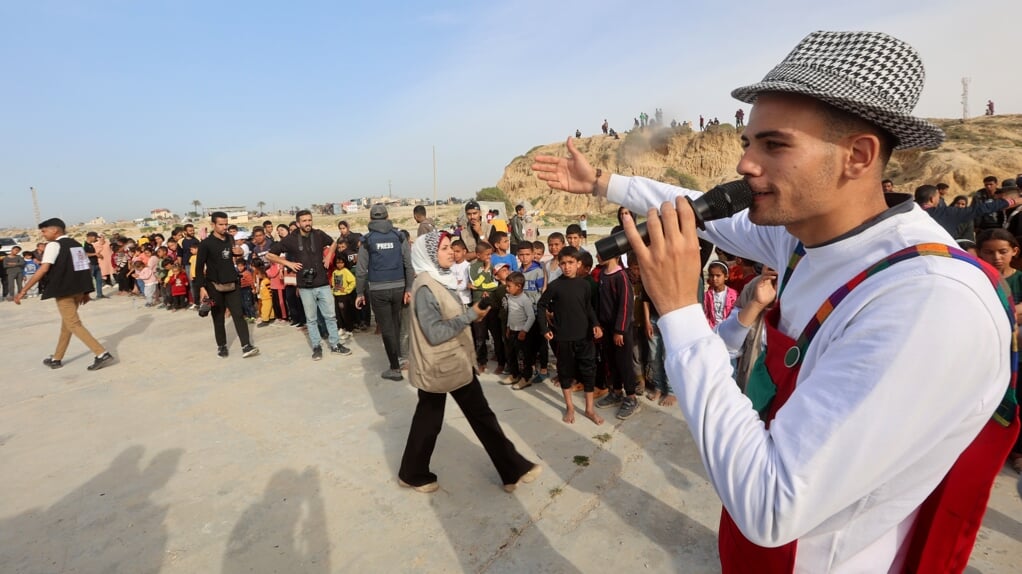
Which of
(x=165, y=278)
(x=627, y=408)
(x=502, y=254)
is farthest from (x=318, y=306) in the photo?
(x=165, y=278)

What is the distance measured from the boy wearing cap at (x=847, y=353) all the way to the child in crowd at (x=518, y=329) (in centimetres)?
401

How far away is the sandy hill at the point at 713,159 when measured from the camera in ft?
75.4

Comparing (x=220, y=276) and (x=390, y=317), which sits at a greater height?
(x=220, y=276)

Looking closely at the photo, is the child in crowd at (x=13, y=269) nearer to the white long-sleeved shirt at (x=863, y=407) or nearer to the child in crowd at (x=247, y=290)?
the child in crowd at (x=247, y=290)

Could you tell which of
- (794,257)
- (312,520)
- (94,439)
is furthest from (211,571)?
(794,257)

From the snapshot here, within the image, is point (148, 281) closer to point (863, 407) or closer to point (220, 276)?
point (220, 276)

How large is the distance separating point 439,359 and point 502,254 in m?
3.65

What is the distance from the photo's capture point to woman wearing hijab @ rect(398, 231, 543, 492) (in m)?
3.25

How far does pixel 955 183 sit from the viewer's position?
23.3 meters

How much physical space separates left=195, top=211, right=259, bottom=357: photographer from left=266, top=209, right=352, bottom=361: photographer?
→ 25.4 inches

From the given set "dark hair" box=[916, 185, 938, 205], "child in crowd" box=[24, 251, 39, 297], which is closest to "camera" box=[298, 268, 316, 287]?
"dark hair" box=[916, 185, 938, 205]

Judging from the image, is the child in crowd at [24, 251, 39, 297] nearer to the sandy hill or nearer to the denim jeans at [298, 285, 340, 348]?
the denim jeans at [298, 285, 340, 348]

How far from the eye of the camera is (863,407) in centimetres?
72

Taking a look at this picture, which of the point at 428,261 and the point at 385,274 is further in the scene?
the point at 385,274
